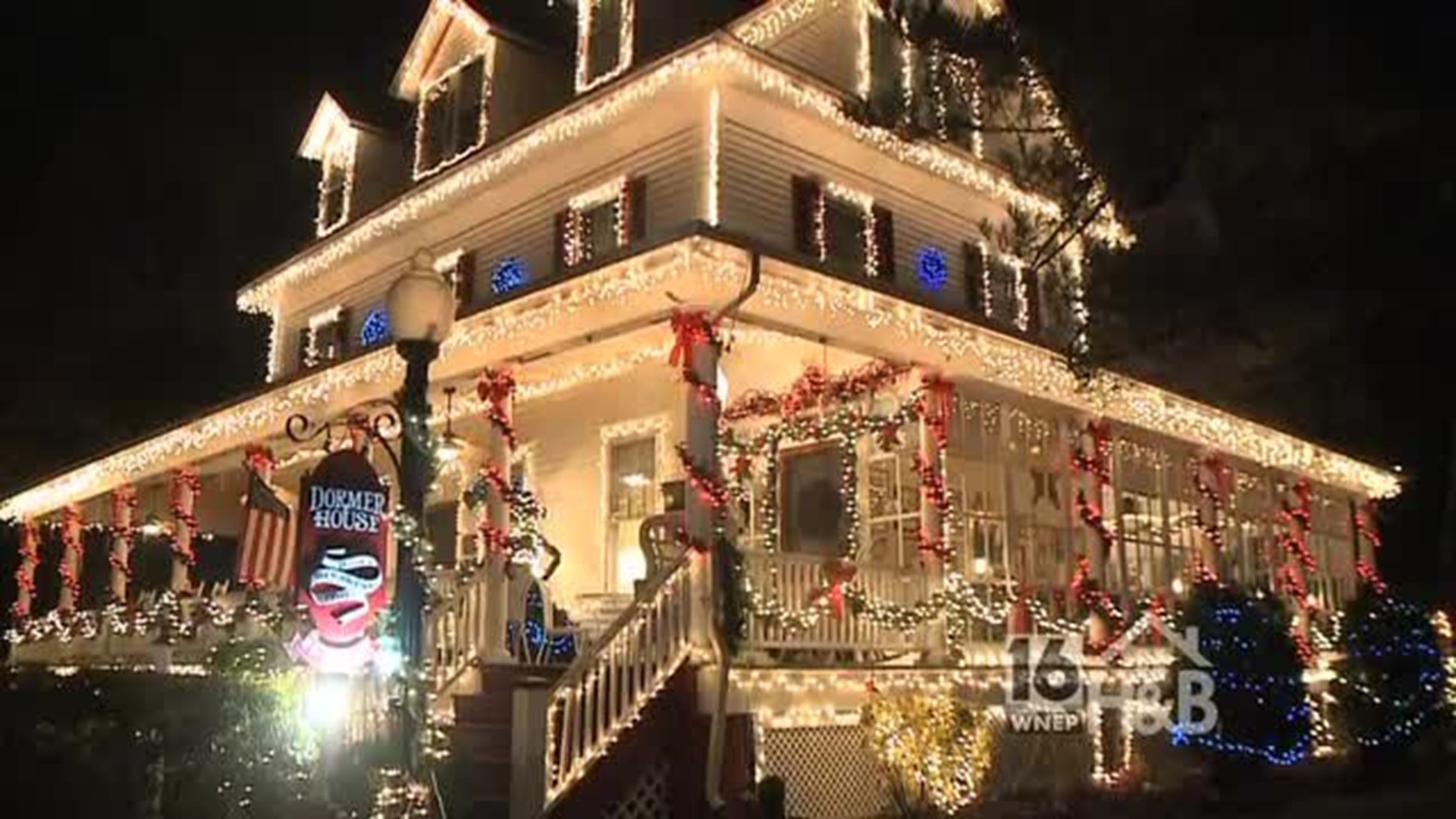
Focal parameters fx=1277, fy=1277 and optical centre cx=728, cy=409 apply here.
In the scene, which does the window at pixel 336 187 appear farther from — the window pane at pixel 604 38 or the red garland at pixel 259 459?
the window pane at pixel 604 38

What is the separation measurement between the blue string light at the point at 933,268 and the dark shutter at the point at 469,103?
6.33 meters

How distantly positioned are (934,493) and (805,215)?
3.94 meters

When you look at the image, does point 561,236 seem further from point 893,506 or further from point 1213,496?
point 1213,496

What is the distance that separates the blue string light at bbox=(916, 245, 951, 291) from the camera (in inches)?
654

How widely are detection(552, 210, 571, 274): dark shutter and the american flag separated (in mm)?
4436

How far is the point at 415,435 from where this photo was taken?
22.3ft

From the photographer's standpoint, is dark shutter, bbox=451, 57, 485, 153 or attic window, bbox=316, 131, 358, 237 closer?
dark shutter, bbox=451, 57, 485, 153

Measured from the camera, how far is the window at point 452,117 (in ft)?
58.4

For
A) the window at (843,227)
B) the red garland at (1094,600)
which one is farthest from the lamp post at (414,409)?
the red garland at (1094,600)

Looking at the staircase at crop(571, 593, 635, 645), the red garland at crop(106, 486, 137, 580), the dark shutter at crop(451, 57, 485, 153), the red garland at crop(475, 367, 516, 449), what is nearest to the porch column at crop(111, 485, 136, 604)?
the red garland at crop(106, 486, 137, 580)

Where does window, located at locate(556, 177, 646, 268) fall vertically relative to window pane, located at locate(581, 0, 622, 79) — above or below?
below

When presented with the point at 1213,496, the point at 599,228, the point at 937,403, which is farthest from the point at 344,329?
the point at 1213,496

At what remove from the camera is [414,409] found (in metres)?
6.82

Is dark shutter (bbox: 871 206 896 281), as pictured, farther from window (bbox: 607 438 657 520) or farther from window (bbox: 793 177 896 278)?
window (bbox: 607 438 657 520)
